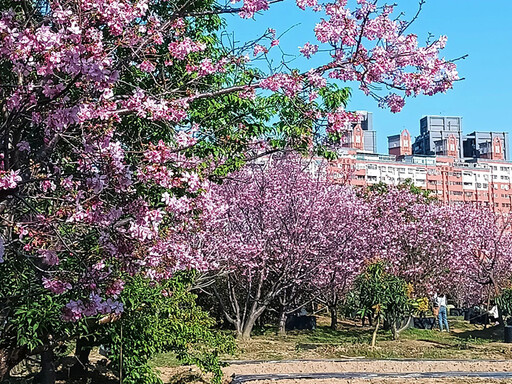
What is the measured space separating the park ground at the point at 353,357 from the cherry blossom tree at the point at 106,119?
4080 millimetres

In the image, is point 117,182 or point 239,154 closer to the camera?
point 117,182

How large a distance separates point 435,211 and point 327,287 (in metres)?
5.21

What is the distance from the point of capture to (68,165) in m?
4.83

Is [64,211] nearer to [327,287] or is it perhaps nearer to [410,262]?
[327,287]

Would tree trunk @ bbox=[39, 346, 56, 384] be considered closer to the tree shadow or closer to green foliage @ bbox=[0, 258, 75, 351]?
green foliage @ bbox=[0, 258, 75, 351]

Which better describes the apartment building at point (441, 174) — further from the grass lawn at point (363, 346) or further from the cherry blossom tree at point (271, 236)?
the cherry blossom tree at point (271, 236)

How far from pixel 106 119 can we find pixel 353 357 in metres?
10.4

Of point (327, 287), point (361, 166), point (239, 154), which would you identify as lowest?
point (327, 287)

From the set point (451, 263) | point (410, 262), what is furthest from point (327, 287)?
point (451, 263)

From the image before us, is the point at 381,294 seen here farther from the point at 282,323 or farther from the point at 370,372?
the point at 370,372

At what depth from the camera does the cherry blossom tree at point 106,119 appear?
369 cm

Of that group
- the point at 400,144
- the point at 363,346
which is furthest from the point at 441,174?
the point at 363,346

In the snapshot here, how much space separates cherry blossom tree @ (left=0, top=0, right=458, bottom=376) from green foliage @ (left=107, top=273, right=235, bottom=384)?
99 centimetres

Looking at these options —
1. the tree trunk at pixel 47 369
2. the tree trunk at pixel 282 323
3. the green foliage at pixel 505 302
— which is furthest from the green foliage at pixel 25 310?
the green foliage at pixel 505 302
